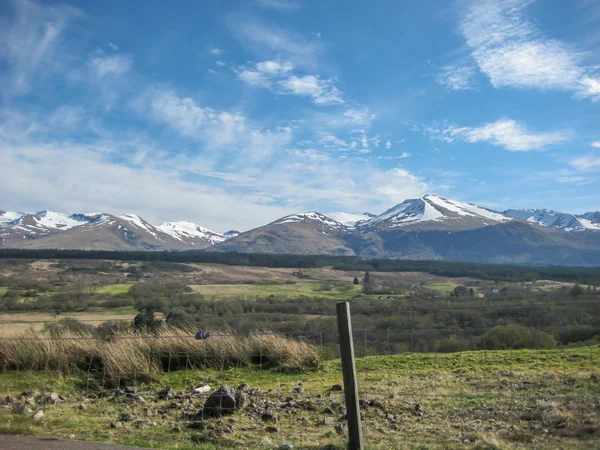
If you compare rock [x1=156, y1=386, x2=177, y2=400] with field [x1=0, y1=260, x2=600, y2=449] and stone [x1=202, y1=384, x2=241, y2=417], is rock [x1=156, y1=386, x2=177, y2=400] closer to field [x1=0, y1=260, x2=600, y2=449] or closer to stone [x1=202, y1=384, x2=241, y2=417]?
field [x1=0, y1=260, x2=600, y2=449]

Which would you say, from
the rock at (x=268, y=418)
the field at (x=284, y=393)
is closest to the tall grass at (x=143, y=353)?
the field at (x=284, y=393)

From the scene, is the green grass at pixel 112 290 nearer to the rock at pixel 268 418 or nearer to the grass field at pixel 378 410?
the grass field at pixel 378 410

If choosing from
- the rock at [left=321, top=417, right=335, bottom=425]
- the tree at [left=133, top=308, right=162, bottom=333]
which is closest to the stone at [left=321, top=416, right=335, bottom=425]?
the rock at [left=321, top=417, right=335, bottom=425]

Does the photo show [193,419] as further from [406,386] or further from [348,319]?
[406,386]

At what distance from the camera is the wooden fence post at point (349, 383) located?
5242 millimetres

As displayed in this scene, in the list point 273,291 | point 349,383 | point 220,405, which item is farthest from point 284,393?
point 273,291

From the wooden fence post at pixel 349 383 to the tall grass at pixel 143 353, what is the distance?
484 cm

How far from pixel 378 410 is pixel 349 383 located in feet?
6.95

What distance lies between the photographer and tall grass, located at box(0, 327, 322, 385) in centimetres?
962

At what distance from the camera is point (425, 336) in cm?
2405

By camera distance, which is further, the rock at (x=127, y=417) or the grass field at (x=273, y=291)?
the grass field at (x=273, y=291)

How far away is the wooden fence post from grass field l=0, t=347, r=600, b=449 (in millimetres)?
352

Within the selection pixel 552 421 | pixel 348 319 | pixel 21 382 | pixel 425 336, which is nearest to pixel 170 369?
pixel 21 382

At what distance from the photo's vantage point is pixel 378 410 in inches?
277
